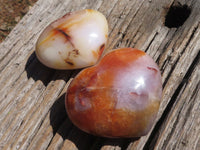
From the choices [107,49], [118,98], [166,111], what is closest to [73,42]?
[107,49]

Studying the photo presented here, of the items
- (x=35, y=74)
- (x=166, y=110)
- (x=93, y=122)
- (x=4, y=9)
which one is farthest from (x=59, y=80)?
(x=4, y=9)

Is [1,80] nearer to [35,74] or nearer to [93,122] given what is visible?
[35,74]

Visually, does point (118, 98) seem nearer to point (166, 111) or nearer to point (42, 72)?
point (166, 111)

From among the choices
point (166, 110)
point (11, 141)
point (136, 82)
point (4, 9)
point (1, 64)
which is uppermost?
point (136, 82)

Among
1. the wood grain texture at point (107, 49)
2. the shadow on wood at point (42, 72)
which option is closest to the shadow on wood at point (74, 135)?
the wood grain texture at point (107, 49)

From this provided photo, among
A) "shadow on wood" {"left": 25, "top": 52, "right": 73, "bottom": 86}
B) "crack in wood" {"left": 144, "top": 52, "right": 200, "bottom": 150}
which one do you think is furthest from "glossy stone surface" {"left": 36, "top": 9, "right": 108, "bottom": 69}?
"crack in wood" {"left": 144, "top": 52, "right": 200, "bottom": 150}

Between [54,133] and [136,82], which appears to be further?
[54,133]
